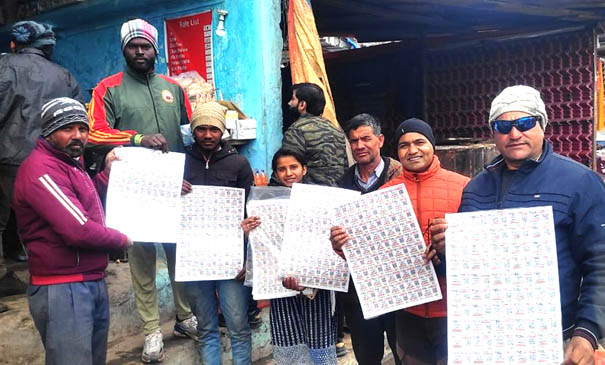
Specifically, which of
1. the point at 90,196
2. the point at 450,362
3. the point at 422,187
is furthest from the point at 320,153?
the point at 450,362

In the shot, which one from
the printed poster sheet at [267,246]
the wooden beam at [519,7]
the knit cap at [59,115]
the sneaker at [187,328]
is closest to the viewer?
the knit cap at [59,115]

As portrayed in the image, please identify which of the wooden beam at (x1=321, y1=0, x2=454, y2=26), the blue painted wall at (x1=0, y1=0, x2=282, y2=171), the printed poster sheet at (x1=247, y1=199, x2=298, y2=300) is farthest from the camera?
the wooden beam at (x1=321, y1=0, x2=454, y2=26)

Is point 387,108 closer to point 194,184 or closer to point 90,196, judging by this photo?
point 194,184

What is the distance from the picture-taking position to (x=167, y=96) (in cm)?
339

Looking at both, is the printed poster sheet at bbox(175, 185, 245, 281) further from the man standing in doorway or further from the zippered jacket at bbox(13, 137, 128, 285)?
the man standing in doorway

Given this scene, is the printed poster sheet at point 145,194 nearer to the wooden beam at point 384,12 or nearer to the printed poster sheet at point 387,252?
the printed poster sheet at point 387,252

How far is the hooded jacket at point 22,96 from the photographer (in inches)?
132

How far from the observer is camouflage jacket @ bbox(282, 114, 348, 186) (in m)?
3.58

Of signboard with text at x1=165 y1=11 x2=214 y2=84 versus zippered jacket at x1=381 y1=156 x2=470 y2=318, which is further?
signboard with text at x1=165 y1=11 x2=214 y2=84

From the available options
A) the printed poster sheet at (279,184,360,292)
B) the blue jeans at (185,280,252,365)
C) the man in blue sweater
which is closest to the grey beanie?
the man in blue sweater

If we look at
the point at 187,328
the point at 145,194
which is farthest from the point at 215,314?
the point at 145,194

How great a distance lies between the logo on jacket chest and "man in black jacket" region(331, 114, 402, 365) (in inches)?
52.7

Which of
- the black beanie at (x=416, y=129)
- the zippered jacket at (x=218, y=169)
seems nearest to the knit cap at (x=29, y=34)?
the zippered jacket at (x=218, y=169)

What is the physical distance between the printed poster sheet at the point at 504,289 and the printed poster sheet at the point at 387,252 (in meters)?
0.32
